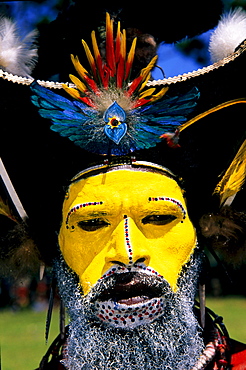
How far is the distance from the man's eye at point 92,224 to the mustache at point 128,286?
0.26m

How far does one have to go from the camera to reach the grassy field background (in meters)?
8.85

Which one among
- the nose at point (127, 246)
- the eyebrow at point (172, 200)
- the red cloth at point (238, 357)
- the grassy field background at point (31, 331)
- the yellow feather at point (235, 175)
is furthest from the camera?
the grassy field background at point (31, 331)

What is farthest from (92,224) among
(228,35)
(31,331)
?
(31,331)

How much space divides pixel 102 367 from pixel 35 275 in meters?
0.75

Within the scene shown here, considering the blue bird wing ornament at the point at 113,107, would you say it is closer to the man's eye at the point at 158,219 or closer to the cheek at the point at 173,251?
the man's eye at the point at 158,219

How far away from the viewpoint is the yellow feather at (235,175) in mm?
2605

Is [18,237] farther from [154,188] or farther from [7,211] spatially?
[154,188]

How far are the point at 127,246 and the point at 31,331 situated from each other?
10463 millimetres

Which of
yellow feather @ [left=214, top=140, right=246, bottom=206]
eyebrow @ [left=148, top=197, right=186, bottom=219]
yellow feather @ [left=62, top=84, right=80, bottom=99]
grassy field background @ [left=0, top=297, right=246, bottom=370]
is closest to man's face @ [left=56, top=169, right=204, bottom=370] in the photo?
eyebrow @ [left=148, top=197, right=186, bottom=219]

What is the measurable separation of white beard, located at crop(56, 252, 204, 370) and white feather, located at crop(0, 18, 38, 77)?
1.17m

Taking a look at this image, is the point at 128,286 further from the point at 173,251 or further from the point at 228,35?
the point at 228,35

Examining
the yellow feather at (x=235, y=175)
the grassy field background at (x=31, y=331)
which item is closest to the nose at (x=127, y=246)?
the yellow feather at (x=235, y=175)

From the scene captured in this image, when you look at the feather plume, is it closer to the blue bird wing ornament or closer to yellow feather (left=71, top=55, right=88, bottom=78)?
the blue bird wing ornament

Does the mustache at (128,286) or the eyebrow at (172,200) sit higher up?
the eyebrow at (172,200)
